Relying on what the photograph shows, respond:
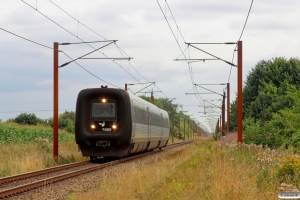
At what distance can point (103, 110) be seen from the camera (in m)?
27.0

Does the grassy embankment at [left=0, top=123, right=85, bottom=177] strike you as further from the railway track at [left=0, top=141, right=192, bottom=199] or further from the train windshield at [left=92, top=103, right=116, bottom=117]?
the train windshield at [left=92, top=103, right=116, bottom=117]

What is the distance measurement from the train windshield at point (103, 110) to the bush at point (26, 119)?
2012 inches

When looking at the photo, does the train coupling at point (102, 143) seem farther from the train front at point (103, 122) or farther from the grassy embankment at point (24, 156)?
the grassy embankment at point (24, 156)

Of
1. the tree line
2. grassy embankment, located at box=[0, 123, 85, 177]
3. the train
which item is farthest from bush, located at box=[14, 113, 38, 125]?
the train

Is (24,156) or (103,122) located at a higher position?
(103,122)

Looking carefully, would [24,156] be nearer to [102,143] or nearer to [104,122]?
[102,143]

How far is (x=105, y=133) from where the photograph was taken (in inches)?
1042

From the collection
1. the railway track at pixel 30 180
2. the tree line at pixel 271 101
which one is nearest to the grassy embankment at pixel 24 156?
the railway track at pixel 30 180

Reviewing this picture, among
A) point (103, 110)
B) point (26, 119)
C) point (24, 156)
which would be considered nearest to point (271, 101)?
point (103, 110)

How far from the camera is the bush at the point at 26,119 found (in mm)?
76562

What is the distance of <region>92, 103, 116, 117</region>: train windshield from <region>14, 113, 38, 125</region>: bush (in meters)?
51.1

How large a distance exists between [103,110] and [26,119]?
52.3 metres

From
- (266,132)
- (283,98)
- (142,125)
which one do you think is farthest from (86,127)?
(283,98)

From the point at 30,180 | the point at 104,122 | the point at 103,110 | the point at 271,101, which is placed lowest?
the point at 30,180
